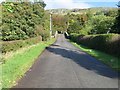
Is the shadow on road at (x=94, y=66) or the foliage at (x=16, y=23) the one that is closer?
the shadow on road at (x=94, y=66)

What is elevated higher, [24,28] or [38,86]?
[24,28]

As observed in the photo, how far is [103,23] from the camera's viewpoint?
43969 mm

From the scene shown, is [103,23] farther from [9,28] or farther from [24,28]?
[9,28]

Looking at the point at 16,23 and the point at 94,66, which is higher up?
the point at 16,23

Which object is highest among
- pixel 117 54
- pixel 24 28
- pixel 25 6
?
pixel 25 6

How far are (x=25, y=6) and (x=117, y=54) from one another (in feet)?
67.7

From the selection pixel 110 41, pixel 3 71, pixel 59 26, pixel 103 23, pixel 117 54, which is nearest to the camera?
pixel 3 71

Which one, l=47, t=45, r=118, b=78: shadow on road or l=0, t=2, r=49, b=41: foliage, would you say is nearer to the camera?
l=47, t=45, r=118, b=78: shadow on road

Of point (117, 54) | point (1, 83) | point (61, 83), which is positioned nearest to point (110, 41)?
point (117, 54)

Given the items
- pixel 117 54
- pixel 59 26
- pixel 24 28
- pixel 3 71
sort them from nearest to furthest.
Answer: pixel 3 71 < pixel 117 54 < pixel 24 28 < pixel 59 26

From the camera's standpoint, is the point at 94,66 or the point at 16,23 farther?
the point at 16,23

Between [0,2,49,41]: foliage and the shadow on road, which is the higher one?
[0,2,49,41]: foliage

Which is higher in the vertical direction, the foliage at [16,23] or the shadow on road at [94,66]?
the foliage at [16,23]

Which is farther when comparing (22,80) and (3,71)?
(3,71)
